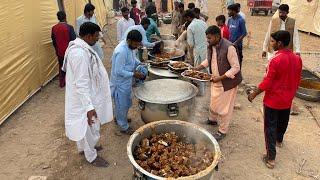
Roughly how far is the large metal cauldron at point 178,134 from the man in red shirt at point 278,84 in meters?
1.16

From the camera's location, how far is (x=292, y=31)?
19.1 feet

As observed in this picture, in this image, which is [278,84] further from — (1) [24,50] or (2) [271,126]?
(1) [24,50]

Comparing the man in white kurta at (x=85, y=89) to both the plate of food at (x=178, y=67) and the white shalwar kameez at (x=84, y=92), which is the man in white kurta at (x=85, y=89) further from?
the plate of food at (x=178, y=67)

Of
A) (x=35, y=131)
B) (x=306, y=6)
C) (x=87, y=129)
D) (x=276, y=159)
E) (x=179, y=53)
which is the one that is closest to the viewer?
(x=87, y=129)

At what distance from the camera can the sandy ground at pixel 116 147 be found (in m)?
4.47

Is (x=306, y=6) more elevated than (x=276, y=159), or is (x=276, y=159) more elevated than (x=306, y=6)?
(x=306, y=6)

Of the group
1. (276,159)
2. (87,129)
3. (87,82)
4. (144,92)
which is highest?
(87,82)

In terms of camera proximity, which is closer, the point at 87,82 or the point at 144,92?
the point at 87,82

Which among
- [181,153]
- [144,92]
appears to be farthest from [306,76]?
[181,153]

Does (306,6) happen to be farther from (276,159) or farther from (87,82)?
(87,82)

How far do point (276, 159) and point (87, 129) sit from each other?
3.00 metres

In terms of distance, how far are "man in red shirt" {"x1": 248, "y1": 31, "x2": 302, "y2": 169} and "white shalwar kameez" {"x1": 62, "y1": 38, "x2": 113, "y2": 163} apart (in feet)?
7.43

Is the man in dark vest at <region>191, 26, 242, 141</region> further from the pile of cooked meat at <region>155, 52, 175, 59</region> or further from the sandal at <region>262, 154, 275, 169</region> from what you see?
the pile of cooked meat at <region>155, 52, 175, 59</region>

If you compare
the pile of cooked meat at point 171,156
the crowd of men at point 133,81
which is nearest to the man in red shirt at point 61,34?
the crowd of men at point 133,81
